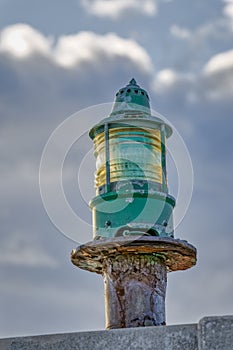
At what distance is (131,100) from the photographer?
689cm

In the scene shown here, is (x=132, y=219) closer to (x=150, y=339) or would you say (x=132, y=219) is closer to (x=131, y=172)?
(x=131, y=172)

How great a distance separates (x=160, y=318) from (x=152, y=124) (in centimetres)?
171

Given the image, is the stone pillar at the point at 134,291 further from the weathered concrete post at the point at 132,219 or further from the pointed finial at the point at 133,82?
the pointed finial at the point at 133,82

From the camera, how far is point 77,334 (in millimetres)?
4992

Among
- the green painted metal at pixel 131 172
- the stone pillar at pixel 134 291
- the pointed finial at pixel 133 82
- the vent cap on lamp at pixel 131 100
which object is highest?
the pointed finial at pixel 133 82

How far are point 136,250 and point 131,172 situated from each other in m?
0.75

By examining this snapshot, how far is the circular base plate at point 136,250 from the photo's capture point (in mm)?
6016

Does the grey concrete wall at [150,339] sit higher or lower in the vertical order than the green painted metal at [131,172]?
lower

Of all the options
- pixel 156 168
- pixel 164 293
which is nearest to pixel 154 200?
pixel 156 168

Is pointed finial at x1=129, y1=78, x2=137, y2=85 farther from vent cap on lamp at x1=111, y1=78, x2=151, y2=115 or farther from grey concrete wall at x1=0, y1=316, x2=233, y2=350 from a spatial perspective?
grey concrete wall at x1=0, y1=316, x2=233, y2=350

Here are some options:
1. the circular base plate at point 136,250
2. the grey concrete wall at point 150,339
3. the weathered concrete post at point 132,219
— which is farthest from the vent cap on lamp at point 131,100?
the grey concrete wall at point 150,339

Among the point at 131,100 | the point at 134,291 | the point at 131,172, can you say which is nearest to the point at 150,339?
the point at 134,291

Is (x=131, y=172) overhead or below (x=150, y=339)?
overhead

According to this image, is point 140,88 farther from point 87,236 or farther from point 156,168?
point 87,236
